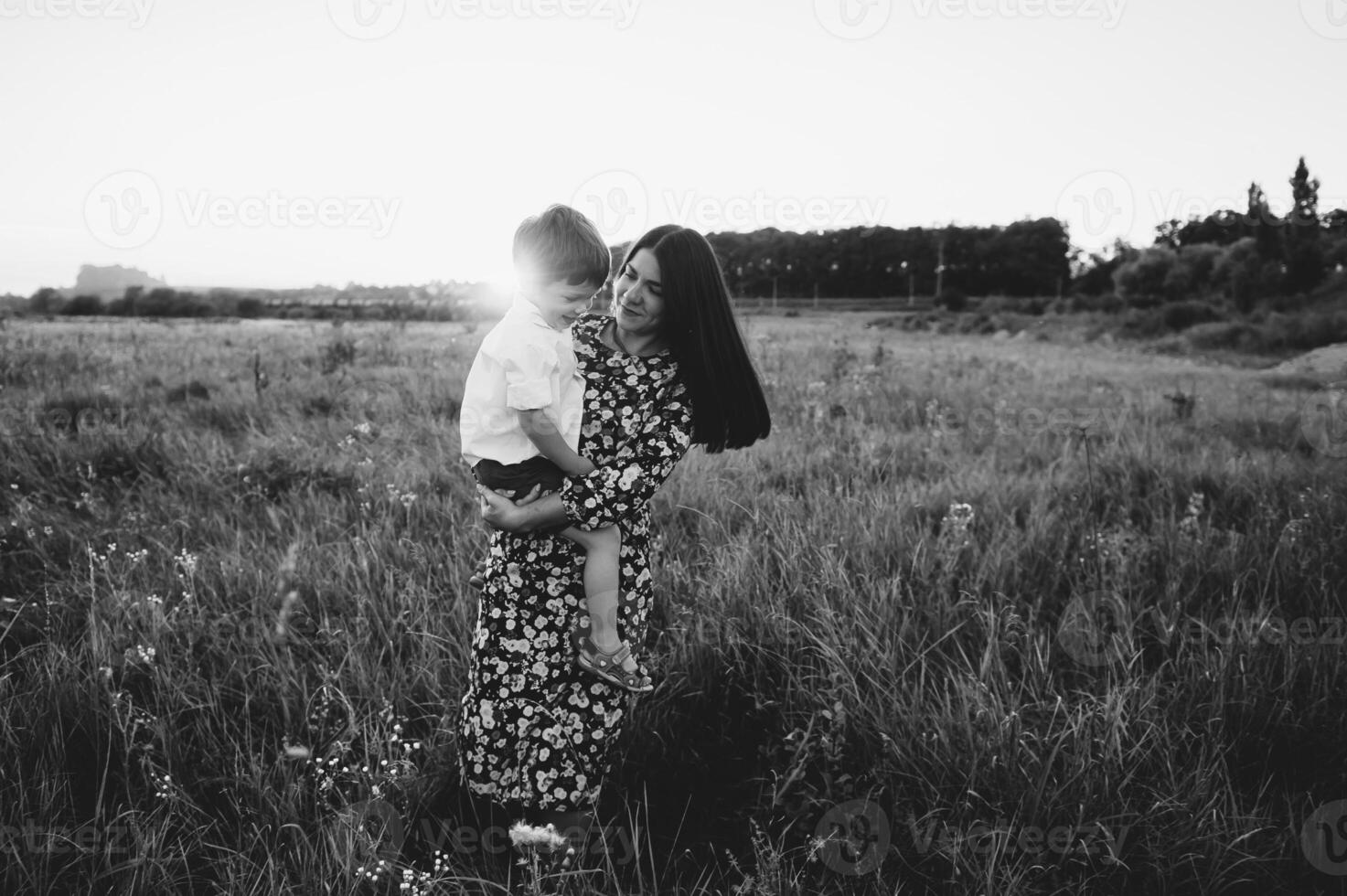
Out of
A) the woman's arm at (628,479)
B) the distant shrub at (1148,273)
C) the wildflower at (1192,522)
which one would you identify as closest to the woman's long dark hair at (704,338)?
the woman's arm at (628,479)

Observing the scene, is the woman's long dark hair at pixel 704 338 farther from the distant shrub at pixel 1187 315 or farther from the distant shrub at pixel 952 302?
the distant shrub at pixel 952 302

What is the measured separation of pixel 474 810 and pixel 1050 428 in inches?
218

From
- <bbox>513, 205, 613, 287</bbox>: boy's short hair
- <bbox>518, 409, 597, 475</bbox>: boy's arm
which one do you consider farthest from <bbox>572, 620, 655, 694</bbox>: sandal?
<bbox>513, 205, 613, 287</bbox>: boy's short hair

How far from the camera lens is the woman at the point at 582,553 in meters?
1.82

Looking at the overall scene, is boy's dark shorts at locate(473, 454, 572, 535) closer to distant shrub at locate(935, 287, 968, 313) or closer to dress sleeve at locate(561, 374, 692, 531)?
dress sleeve at locate(561, 374, 692, 531)

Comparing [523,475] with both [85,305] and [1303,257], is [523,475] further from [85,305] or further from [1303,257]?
[85,305]

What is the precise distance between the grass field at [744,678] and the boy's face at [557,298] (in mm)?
888

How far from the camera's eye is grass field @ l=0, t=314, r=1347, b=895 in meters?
1.72

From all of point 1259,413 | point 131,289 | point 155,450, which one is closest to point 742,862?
point 155,450

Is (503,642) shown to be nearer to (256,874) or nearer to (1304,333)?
(256,874)

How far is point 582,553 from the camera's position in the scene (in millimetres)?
1862

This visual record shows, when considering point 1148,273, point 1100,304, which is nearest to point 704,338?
point 1100,304

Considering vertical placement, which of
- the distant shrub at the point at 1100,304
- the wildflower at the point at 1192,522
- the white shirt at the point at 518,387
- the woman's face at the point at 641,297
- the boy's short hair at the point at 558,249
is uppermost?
the distant shrub at the point at 1100,304

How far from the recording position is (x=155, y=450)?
437cm
